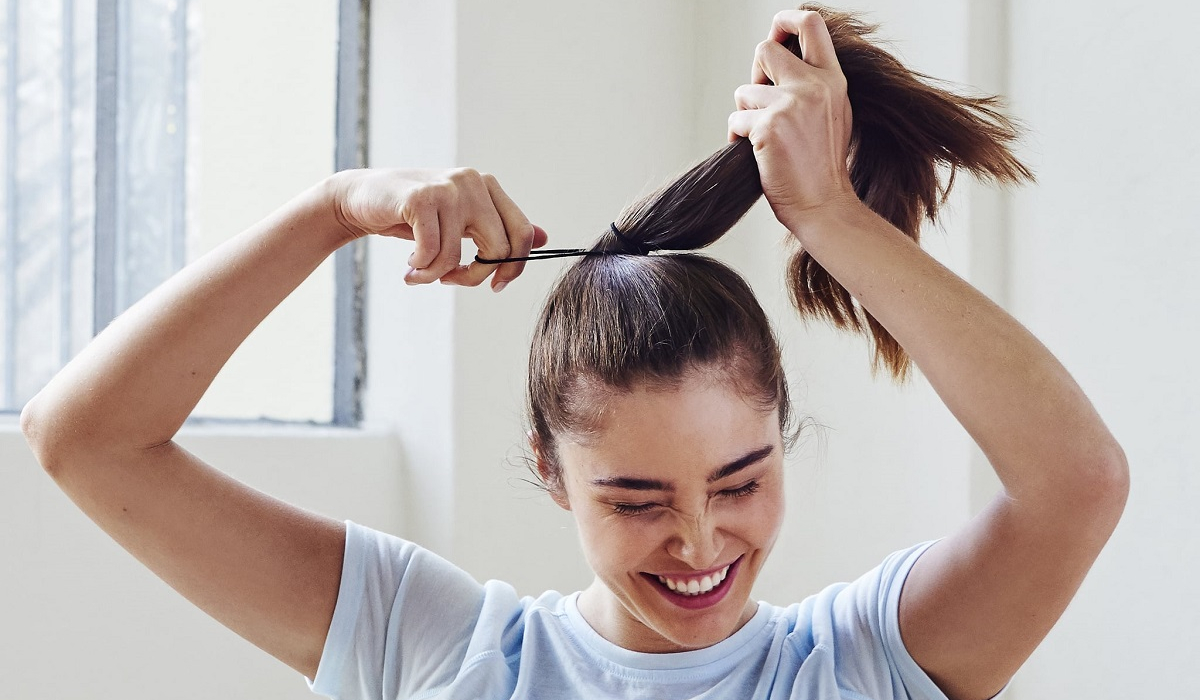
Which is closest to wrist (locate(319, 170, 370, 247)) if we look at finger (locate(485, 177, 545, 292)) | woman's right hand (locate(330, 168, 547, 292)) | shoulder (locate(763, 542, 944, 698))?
woman's right hand (locate(330, 168, 547, 292))

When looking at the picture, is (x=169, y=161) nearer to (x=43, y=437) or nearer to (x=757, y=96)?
(x=43, y=437)

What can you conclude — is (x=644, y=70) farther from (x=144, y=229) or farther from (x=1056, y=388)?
(x=1056, y=388)

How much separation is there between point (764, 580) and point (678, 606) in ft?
2.72

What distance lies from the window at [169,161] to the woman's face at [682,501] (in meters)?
0.81

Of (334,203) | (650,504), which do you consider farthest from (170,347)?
(650,504)

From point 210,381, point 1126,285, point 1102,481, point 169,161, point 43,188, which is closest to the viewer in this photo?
point 1102,481

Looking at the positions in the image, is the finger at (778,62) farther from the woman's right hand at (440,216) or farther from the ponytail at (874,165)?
the woman's right hand at (440,216)

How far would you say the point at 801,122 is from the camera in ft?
2.97

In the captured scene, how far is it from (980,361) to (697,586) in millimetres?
278

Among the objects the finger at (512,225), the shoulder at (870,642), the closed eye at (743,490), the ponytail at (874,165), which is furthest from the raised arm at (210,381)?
the shoulder at (870,642)

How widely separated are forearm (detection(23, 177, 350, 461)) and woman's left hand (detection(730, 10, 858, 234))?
1.24 feet

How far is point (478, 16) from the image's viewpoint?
60.5 inches

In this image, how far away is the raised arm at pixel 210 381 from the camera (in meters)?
0.91

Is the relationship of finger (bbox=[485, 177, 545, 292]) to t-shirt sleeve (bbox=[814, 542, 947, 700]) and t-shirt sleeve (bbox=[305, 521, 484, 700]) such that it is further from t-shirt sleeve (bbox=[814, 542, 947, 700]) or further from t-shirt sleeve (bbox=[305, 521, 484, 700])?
t-shirt sleeve (bbox=[814, 542, 947, 700])
